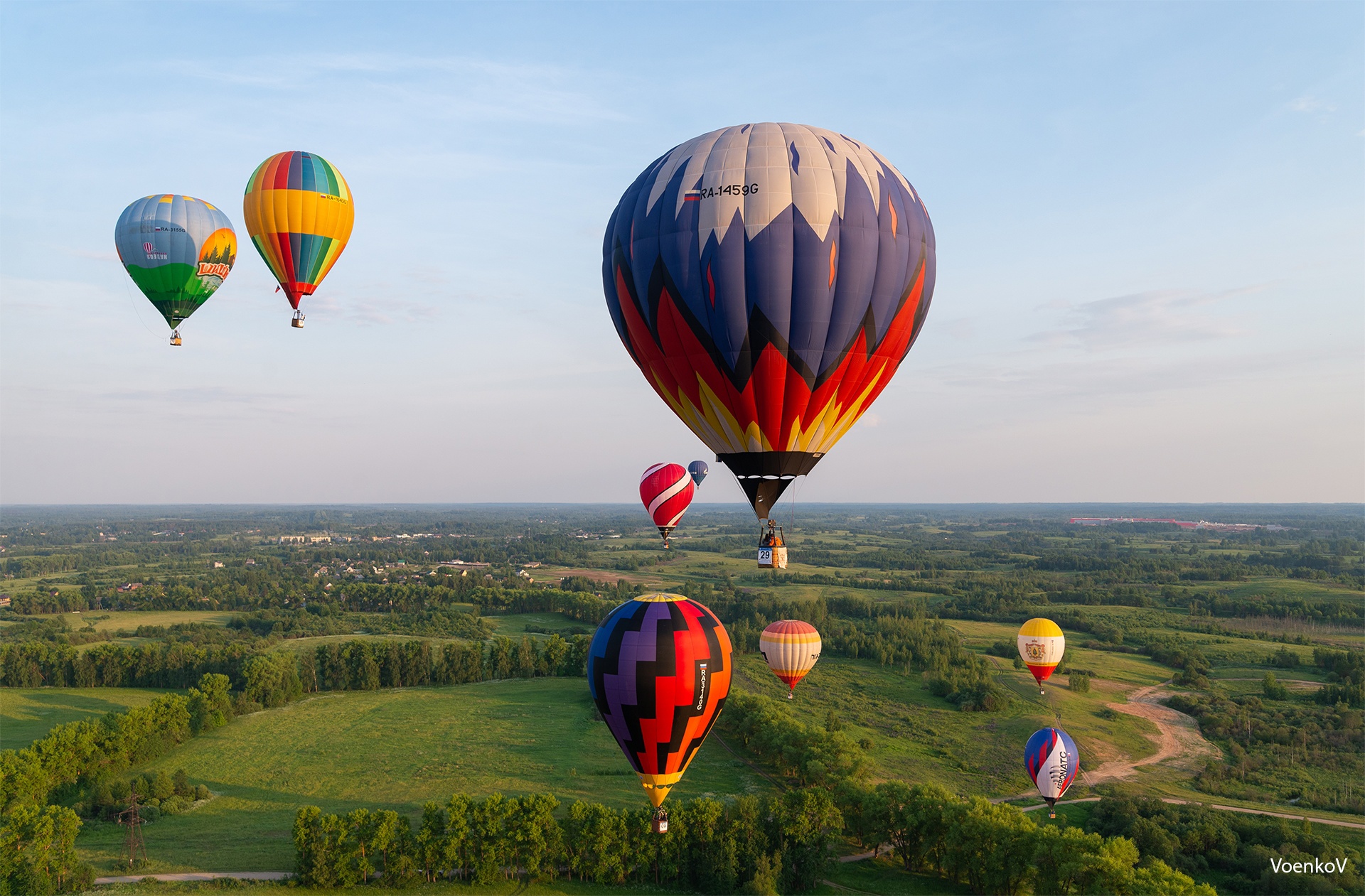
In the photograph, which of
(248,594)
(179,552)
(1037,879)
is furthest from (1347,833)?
(179,552)

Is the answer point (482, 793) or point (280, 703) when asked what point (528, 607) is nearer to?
point (280, 703)

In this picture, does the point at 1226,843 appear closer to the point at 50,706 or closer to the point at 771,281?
the point at 771,281

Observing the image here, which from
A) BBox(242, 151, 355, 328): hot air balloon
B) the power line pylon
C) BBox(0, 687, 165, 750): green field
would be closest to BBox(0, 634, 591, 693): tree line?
BBox(0, 687, 165, 750): green field

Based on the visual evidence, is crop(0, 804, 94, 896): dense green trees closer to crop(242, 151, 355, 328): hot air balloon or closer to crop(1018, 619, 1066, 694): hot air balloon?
crop(242, 151, 355, 328): hot air balloon

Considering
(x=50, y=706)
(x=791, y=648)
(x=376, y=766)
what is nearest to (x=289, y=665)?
(x=50, y=706)

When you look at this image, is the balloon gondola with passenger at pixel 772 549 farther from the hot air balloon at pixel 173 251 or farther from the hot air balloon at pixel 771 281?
the hot air balloon at pixel 173 251

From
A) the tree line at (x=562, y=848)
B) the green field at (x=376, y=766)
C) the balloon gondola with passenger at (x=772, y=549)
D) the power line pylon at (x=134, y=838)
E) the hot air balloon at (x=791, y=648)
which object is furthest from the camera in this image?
the green field at (x=376, y=766)

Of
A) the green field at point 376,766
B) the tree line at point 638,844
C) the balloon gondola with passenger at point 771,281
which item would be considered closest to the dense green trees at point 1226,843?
the tree line at point 638,844

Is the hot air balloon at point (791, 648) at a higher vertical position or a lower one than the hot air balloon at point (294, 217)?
lower
